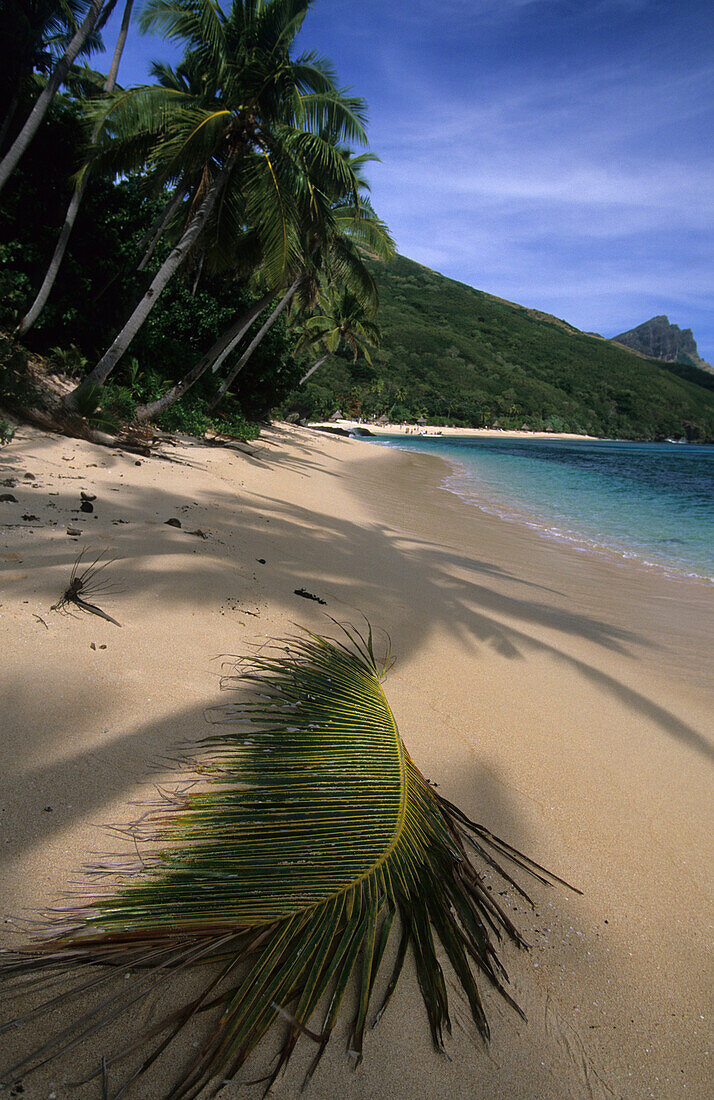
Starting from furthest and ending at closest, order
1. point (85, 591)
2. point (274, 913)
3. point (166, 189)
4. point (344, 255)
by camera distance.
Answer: point (344, 255), point (166, 189), point (85, 591), point (274, 913)

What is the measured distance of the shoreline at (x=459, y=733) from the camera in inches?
46.0

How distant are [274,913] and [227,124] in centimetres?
1136

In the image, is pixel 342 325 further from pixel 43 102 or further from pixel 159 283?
pixel 159 283

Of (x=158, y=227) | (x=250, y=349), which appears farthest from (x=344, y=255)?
(x=158, y=227)

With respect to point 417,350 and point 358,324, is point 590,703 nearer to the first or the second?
point 358,324

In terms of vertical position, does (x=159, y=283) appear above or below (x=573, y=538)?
above

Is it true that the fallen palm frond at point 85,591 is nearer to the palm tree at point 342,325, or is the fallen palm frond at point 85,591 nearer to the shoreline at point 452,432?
the palm tree at point 342,325

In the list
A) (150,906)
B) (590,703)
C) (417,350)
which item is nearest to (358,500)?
(590,703)

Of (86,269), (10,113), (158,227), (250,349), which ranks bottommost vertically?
(250,349)

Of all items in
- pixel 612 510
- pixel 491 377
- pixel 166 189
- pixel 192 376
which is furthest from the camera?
pixel 491 377

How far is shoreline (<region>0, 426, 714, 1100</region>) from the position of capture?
1168 mm

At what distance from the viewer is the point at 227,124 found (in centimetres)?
893

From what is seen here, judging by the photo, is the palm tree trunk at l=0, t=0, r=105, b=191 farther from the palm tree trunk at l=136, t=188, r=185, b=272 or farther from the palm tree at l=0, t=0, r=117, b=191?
the palm tree trunk at l=136, t=188, r=185, b=272

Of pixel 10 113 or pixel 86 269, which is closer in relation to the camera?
pixel 10 113
